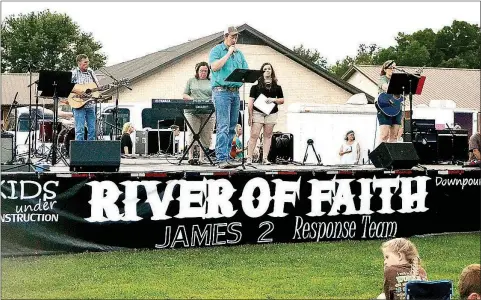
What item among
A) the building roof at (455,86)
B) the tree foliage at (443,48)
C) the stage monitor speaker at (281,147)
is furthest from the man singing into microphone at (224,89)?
the tree foliage at (443,48)

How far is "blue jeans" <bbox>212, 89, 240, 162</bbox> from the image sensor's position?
9.50m

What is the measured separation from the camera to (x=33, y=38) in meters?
30.6

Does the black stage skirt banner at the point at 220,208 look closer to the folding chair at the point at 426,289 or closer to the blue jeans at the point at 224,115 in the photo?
the blue jeans at the point at 224,115

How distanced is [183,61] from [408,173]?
19.2 meters

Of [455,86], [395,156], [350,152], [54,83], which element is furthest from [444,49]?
[54,83]

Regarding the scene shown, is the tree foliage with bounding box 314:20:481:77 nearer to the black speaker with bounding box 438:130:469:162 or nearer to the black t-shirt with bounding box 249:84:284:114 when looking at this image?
the black speaker with bounding box 438:130:469:162

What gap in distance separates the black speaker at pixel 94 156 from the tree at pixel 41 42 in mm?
18498

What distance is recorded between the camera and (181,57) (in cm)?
2759

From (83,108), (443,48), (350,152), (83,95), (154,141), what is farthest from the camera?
(443,48)

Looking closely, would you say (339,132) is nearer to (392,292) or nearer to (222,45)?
(222,45)

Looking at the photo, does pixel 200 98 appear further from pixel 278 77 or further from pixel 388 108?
pixel 278 77

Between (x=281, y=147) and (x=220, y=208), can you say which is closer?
(x=220, y=208)

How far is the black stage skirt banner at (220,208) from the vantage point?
320 inches

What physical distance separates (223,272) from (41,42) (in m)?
25.2
